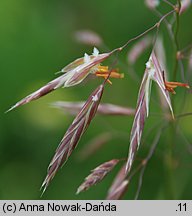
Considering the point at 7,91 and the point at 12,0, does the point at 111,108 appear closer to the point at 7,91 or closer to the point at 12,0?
the point at 7,91

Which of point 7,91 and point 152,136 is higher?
point 7,91

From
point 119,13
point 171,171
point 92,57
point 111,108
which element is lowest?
point 171,171

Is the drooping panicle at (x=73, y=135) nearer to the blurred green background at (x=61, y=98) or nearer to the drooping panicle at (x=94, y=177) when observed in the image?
the drooping panicle at (x=94, y=177)

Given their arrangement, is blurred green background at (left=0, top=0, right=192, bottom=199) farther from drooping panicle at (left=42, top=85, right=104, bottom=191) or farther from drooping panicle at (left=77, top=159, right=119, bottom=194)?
drooping panicle at (left=42, top=85, right=104, bottom=191)

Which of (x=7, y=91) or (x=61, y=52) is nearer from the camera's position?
(x=7, y=91)

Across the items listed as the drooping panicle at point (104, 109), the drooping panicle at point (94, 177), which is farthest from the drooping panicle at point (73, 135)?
the drooping panicle at point (104, 109)

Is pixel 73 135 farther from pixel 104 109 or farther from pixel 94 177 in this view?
pixel 104 109

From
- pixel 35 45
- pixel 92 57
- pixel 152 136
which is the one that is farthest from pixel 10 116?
pixel 92 57

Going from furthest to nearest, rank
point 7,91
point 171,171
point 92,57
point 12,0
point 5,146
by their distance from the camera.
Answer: point 12,0 → point 7,91 → point 5,146 → point 171,171 → point 92,57
